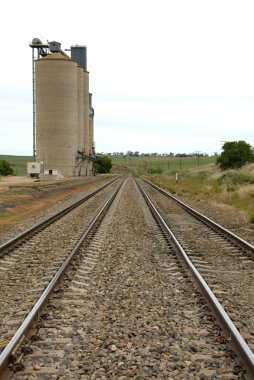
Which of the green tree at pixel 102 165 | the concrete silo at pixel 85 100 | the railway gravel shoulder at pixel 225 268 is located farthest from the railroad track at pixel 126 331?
the green tree at pixel 102 165

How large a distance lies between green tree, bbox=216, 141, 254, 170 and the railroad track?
6883 centimetres

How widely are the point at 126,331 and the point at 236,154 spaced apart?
240ft

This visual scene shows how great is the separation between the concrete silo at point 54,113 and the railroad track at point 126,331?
7194 cm

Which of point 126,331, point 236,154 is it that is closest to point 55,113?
point 236,154

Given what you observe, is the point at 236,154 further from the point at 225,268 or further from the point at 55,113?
the point at 225,268

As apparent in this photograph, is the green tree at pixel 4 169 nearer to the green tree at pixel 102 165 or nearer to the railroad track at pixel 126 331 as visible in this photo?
the green tree at pixel 102 165

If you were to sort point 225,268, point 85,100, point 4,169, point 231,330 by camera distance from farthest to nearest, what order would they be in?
point 4,169 → point 85,100 → point 225,268 → point 231,330

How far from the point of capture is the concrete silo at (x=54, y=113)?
80.1m

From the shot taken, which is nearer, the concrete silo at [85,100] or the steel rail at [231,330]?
the steel rail at [231,330]

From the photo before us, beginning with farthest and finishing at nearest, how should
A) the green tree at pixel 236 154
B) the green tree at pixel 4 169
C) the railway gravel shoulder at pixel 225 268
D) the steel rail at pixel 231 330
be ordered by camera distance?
the green tree at pixel 4 169 < the green tree at pixel 236 154 < the railway gravel shoulder at pixel 225 268 < the steel rail at pixel 231 330

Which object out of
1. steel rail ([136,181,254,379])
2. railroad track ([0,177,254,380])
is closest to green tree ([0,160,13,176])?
railroad track ([0,177,254,380])

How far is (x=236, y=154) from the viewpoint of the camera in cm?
7638

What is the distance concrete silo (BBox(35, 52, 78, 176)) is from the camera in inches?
3155

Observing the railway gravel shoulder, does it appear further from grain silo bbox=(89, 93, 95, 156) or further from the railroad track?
grain silo bbox=(89, 93, 95, 156)
